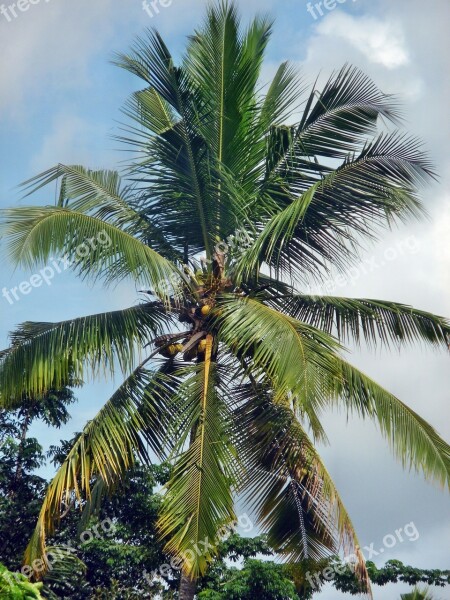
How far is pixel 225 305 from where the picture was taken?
990 cm

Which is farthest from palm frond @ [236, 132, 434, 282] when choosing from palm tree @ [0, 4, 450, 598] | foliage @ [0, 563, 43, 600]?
foliage @ [0, 563, 43, 600]

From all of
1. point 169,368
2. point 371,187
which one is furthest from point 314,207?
point 169,368

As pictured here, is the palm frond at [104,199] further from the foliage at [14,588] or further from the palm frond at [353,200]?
the foliage at [14,588]

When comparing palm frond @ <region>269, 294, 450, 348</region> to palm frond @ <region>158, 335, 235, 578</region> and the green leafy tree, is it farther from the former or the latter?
the green leafy tree

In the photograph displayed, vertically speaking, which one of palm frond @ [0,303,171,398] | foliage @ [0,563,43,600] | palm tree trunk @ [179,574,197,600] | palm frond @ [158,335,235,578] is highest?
palm frond @ [0,303,171,398]

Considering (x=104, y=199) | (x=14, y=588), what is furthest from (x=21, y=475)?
(x=14, y=588)

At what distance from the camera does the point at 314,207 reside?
10.4 meters

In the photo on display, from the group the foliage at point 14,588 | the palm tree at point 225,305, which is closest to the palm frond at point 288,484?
Result: the palm tree at point 225,305

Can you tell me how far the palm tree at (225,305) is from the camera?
29.6ft

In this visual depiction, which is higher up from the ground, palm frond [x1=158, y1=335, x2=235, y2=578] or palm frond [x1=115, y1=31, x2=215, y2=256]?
palm frond [x1=115, y1=31, x2=215, y2=256]

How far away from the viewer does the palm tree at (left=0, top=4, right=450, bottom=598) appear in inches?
355

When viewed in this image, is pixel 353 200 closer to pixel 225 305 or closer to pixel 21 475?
pixel 225 305

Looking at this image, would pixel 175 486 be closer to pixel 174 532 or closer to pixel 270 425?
pixel 174 532

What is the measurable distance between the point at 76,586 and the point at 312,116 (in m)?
10.8
